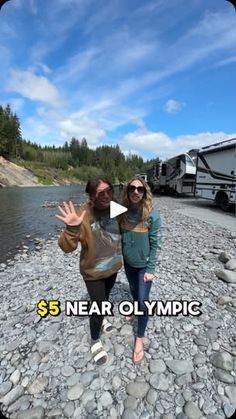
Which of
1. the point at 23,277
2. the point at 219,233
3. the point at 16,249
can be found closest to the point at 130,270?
the point at 23,277

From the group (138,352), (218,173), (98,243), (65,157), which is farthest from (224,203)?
(65,157)

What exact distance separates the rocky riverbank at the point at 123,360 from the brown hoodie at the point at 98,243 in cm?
123

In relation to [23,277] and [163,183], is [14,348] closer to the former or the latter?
[23,277]

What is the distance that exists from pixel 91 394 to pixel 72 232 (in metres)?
1.81

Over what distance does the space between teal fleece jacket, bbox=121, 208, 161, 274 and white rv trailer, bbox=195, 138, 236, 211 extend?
40.6ft

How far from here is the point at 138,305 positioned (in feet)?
10.3

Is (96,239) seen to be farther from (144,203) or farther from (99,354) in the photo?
(99,354)

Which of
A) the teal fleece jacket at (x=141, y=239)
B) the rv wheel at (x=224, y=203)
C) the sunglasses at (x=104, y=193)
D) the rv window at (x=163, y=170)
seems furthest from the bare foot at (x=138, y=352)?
the rv window at (x=163, y=170)

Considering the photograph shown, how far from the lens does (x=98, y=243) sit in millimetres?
2758

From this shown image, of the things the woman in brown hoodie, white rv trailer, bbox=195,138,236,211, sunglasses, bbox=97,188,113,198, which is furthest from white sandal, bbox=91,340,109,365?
white rv trailer, bbox=195,138,236,211

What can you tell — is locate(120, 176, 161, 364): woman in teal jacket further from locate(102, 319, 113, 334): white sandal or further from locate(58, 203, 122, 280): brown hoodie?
locate(102, 319, 113, 334): white sandal

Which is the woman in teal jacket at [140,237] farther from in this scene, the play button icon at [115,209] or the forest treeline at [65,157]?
the forest treeline at [65,157]

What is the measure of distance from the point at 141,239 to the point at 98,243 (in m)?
0.53

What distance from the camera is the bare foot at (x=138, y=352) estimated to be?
304 cm
